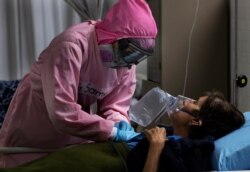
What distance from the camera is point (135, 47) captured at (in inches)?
56.4

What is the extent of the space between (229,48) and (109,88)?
1656mm

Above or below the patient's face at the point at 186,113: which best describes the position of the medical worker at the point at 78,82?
above

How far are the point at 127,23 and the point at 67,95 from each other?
346 mm

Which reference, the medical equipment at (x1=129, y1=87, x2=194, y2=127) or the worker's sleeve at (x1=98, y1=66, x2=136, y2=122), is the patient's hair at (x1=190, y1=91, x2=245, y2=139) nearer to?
the medical equipment at (x1=129, y1=87, x2=194, y2=127)

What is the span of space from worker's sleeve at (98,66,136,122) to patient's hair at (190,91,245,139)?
0.32m

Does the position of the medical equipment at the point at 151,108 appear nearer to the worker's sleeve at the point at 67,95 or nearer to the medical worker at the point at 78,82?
the medical worker at the point at 78,82

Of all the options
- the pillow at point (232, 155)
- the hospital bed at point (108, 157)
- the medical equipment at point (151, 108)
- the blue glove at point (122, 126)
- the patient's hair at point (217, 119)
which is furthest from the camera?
the medical equipment at point (151, 108)

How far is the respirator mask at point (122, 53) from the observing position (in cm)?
143

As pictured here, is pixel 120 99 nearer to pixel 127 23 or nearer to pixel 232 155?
pixel 127 23

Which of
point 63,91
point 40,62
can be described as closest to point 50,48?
point 40,62

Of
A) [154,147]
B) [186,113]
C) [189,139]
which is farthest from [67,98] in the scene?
[186,113]

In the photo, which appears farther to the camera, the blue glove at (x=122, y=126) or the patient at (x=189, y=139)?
the blue glove at (x=122, y=126)

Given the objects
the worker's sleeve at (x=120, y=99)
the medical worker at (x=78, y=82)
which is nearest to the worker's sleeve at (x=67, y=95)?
the medical worker at (x=78, y=82)

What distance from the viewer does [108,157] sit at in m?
1.35
